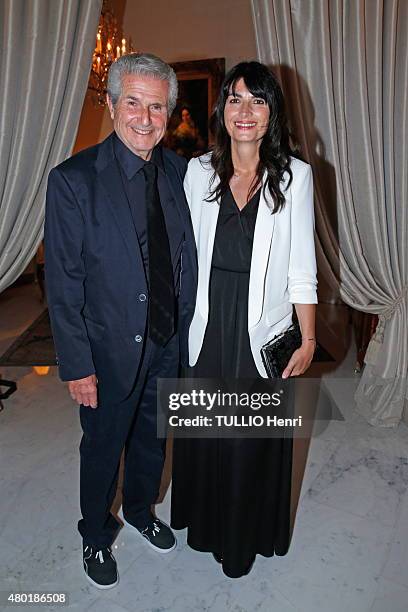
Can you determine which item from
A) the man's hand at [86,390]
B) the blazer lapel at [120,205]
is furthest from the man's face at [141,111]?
the man's hand at [86,390]

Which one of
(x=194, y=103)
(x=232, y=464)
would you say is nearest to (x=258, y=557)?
(x=232, y=464)

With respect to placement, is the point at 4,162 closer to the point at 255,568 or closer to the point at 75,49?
the point at 75,49

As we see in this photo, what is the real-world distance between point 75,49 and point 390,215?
1657mm

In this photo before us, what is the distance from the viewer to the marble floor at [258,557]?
1659mm

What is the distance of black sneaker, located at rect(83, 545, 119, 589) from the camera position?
5.55 ft

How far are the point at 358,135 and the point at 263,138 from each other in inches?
42.6

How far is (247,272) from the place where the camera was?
147 cm

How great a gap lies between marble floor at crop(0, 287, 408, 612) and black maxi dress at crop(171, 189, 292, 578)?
0.11m

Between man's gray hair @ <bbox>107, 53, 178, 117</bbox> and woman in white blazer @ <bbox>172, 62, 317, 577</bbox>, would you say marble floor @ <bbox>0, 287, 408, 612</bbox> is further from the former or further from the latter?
man's gray hair @ <bbox>107, 53, 178, 117</bbox>

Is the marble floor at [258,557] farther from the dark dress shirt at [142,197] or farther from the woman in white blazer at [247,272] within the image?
the dark dress shirt at [142,197]

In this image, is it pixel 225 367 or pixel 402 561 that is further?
pixel 402 561

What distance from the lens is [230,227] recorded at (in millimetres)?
1476

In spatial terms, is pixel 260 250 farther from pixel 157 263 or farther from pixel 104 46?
pixel 104 46

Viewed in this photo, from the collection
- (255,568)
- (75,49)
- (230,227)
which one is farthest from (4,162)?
(255,568)
